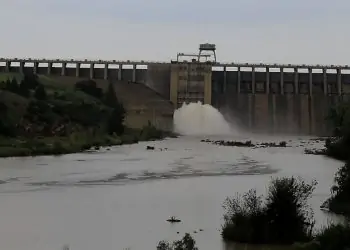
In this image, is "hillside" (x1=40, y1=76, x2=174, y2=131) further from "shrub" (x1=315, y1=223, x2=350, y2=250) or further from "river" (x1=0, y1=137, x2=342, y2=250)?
"shrub" (x1=315, y1=223, x2=350, y2=250)

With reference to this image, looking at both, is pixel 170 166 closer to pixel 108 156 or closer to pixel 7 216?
pixel 108 156

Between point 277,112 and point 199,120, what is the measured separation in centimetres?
1121

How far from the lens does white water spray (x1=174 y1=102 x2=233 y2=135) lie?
8031cm

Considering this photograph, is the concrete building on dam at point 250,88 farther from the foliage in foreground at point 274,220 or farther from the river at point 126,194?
the foliage in foreground at point 274,220

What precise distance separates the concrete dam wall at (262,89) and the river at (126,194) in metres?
39.8

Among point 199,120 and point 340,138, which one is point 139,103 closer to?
point 199,120

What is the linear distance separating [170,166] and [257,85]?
5089 cm

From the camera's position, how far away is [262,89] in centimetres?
8538

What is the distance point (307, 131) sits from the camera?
84.2 m

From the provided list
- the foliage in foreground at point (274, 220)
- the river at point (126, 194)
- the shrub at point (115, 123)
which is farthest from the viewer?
the shrub at point (115, 123)

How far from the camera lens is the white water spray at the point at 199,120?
263 ft

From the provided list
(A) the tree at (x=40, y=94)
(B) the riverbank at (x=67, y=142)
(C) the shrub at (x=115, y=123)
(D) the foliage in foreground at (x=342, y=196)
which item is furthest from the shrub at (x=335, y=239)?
(A) the tree at (x=40, y=94)

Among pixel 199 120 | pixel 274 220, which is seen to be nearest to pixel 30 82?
pixel 199 120

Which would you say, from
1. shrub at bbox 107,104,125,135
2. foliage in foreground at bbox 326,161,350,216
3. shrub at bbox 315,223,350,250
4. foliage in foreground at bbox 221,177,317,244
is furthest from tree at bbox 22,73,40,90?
shrub at bbox 315,223,350,250
